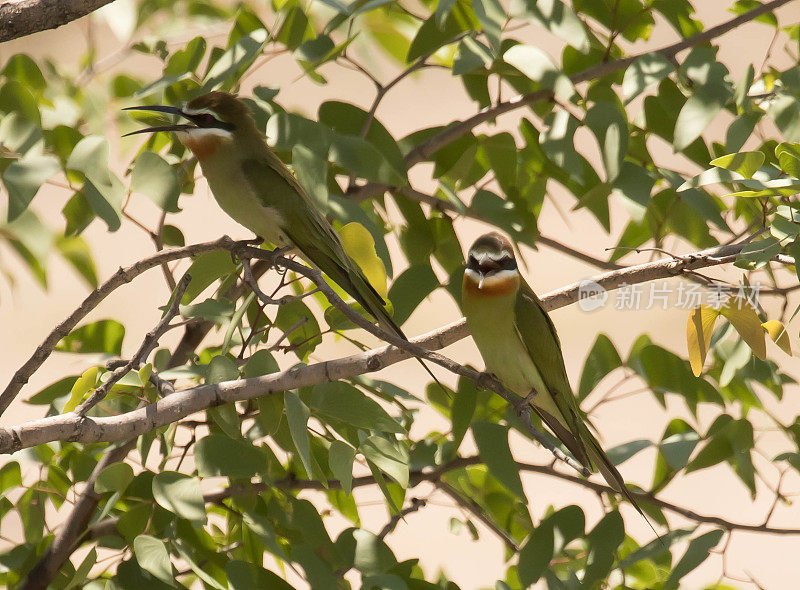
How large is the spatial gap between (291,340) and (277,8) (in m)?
0.40

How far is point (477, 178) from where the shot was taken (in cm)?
115

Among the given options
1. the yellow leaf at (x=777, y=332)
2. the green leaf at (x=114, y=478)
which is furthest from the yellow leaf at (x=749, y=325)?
the green leaf at (x=114, y=478)

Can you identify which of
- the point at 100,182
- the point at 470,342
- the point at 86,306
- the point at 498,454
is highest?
the point at 470,342

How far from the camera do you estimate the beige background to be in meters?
2.78

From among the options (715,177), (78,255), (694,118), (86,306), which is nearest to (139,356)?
(86,306)

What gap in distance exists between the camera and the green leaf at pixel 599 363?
3.47 feet

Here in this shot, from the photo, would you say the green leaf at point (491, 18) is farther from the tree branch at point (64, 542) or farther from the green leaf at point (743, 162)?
the tree branch at point (64, 542)

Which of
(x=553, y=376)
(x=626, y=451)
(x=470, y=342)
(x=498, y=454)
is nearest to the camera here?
(x=498, y=454)

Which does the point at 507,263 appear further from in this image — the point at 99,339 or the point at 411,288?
the point at 99,339

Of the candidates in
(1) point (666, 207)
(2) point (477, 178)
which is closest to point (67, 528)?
(2) point (477, 178)

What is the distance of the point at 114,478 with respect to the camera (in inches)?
33.3

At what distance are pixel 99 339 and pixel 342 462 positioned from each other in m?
0.39

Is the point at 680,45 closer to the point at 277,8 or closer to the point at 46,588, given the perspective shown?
the point at 277,8

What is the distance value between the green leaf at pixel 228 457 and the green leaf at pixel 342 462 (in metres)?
0.08
